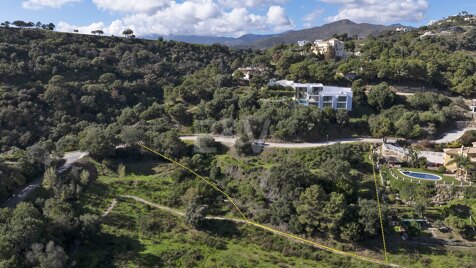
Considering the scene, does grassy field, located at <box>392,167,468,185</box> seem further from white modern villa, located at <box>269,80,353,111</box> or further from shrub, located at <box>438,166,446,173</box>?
white modern villa, located at <box>269,80,353,111</box>

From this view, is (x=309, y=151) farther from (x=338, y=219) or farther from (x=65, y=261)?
(x=65, y=261)

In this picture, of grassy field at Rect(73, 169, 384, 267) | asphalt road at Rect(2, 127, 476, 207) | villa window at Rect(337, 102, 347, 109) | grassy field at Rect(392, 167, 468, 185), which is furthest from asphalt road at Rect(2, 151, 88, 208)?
grassy field at Rect(392, 167, 468, 185)

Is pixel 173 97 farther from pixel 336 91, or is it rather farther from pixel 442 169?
pixel 442 169

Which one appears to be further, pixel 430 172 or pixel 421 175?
pixel 430 172

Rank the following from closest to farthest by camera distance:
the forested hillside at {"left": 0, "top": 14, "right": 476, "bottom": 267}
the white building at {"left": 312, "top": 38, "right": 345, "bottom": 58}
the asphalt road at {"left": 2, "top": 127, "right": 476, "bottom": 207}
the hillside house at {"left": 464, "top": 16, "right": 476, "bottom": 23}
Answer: the forested hillside at {"left": 0, "top": 14, "right": 476, "bottom": 267}
the asphalt road at {"left": 2, "top": 127, "right": 476, "bottom": 207}
the white building at {"left": 312, "top": 38, "right": 345, "bottom": 58}
the hillside house at {"left": 464, "top": 16, "right": 476, "bottom": 23}

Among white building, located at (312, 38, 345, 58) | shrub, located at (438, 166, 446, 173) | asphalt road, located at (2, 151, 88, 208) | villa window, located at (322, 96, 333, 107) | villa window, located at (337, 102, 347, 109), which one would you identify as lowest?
asphalt road, located at (2, 151, 88, 208)

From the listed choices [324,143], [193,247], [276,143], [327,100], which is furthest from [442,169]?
[193,247]

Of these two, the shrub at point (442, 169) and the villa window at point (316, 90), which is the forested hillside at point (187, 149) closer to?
the shrub at point (442, 169)
